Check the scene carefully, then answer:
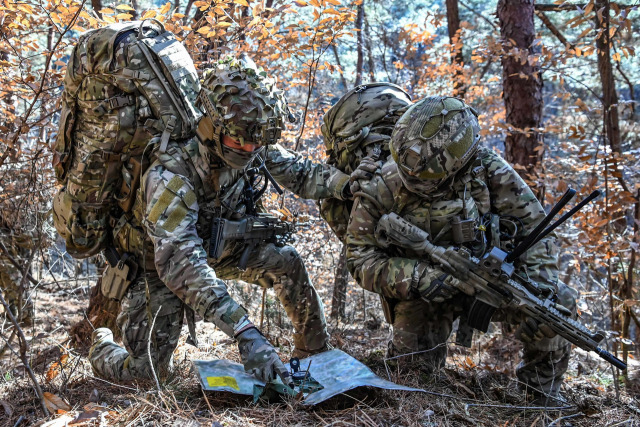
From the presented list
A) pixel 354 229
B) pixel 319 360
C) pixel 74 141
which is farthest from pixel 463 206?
pixel 74 141

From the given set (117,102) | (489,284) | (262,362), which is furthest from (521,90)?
(262,362)

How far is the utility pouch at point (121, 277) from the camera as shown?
4.09 meters

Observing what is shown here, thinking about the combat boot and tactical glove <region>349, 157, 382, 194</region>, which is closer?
tactical glove <region>349, 157, 382, 194</region>

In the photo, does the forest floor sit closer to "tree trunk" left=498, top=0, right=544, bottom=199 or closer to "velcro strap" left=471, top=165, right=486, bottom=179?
"velcro strap" left=471, top=165, right=486, bottom=179

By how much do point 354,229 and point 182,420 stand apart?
1.87m

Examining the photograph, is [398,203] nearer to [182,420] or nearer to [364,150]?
[364,150]

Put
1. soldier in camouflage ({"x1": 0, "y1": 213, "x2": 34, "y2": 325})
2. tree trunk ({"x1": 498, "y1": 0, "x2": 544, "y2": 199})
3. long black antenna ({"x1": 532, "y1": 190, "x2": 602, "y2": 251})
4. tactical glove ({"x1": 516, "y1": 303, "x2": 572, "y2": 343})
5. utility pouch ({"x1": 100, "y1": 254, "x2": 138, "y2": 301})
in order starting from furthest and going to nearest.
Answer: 1. soldier in camouflage ({"x1": 0, "y1": 213, "x2": 34, "y2": 325})
2. tree trunk ({"x1": 498, "y1": 0, "x2": 544, "y2": 199})
3. utility pouch ({"x1": 100, "y1": 254, "x2": 138, "y2": 301})
4. tactical glove ({"x1": 516, "y1": 303, "x2": 572, "y2": 343})
5. long black antenna ({"x1": 532, "y1": 190, "x2": 602, "y2": 251})

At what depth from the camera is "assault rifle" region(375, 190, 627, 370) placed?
10.3 feet

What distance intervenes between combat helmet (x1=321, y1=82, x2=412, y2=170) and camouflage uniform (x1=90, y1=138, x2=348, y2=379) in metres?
0.31

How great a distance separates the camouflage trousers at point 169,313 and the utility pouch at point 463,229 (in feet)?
4.62

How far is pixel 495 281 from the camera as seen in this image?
3.32 meters

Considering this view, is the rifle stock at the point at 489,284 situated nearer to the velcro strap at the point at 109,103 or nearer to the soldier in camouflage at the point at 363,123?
the soldier in camouflage at the point at 363,123

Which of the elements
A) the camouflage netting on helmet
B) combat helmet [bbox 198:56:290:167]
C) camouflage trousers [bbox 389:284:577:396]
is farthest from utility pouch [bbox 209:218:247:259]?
camouflage trousers [bbox 389:284:577:396]

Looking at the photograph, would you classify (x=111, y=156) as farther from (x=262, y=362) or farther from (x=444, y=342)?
(x=444, y=342)
